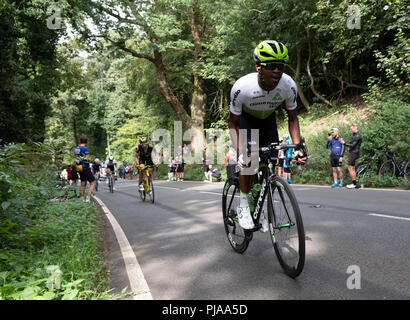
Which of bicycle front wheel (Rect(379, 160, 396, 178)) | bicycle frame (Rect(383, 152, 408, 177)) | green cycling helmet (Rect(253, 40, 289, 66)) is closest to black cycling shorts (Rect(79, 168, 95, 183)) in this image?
green cycling helmet (Rect(253, 40, 289, 66))

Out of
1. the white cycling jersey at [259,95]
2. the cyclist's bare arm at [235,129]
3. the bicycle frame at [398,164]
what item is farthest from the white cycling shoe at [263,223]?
the bicycle frame at [398,164]

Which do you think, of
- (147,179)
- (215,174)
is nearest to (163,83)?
(215,174)

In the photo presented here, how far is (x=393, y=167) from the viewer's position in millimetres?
A: 10672

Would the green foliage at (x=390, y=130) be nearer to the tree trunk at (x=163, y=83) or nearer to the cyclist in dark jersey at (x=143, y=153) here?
the cyclist in dark jersey at (x=143, y=153)

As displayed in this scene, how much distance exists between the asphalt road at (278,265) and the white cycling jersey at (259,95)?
1.81 m

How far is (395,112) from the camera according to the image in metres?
11.7

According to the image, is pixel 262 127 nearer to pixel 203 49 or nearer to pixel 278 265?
pixel 278 265

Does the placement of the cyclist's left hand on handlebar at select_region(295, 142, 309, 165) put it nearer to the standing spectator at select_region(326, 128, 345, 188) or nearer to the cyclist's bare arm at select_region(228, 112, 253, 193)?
the cyclist's bare arm at select_region(228, 112, 253, 193)

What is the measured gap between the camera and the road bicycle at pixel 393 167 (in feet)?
32.9

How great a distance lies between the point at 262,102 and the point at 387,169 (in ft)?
29.9

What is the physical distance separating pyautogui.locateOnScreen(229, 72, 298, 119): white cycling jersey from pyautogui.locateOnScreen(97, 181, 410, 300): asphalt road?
181 centimetres

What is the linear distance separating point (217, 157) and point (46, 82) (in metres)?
12.5
